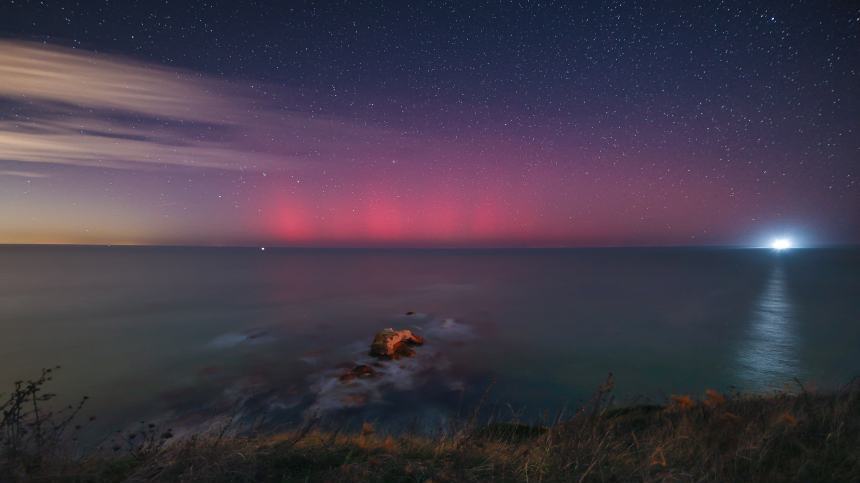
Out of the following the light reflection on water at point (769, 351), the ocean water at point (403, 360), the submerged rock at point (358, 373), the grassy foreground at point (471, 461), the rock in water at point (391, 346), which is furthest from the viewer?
the rock in water at point (391, 346)

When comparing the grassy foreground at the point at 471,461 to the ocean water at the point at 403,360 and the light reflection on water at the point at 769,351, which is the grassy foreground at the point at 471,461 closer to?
the ocean water at the point at 403,360

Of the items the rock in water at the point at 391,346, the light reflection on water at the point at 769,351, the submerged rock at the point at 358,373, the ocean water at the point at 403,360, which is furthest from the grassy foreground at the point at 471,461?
the rock in water at the point at 391,346

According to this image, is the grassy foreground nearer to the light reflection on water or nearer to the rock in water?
the light reflection on water

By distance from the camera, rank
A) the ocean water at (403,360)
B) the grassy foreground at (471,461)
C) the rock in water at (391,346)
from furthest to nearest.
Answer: the rock in water at (391,346) → the ocean water at (403,360) → the grassy foreground at (471,461)

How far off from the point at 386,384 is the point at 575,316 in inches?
1287

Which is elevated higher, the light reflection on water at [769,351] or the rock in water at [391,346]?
the rock in water at [391,346]

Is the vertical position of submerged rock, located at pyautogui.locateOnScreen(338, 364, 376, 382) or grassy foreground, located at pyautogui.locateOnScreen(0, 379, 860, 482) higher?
grassy foreground, located at pyautogui.locateOnScreen(0, 379, 860, 482)

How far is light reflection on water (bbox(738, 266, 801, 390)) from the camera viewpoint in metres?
24.9

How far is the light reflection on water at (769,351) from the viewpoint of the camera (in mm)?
24859

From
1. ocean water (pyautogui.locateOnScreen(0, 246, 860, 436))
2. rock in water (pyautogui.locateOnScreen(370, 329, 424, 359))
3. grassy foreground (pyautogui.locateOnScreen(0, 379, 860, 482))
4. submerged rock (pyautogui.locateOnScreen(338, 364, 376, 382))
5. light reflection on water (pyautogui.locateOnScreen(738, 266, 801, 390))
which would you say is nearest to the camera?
grassy foreground (pyautogui.locateOnScreen(0, 379, 860, 482))

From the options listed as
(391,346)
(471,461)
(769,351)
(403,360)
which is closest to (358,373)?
(403,360)

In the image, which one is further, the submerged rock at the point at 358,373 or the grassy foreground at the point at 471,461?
the submerged rock at the point at 358,373

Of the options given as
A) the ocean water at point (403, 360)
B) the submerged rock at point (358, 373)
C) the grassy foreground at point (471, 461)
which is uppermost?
the grassy foreground at point (471, 461)

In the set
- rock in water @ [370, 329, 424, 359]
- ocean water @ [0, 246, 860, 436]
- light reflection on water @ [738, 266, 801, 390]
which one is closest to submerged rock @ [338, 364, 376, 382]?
ocean water @ [0, 246, 860, 436]
